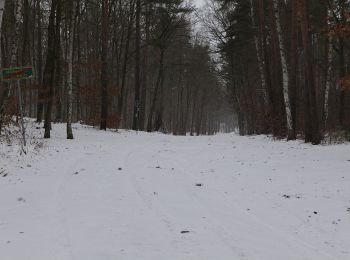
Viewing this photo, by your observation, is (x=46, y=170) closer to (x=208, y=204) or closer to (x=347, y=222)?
(x=208, y=204)

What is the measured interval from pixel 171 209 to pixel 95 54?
2604 cm

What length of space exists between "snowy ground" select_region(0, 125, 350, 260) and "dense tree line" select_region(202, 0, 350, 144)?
481 centimetres

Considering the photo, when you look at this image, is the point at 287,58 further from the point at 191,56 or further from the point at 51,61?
the point at 51,61

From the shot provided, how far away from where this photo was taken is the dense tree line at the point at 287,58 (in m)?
17.2

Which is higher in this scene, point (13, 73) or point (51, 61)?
point (51, 61)

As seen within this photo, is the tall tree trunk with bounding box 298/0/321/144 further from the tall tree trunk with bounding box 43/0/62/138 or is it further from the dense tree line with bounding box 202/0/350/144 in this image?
the tall tree trunk with bounding box 43/0/62/138

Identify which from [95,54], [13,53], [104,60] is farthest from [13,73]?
[95,54]

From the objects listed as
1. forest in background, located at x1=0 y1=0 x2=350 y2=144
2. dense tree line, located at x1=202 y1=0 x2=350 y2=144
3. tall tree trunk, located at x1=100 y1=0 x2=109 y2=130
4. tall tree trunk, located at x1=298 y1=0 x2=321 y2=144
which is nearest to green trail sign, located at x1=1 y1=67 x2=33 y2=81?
forest in background, located at x1=0 y1=0 x2=350 y2=144

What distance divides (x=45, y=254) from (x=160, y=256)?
1.23 metres

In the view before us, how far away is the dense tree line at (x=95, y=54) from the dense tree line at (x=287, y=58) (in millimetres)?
4234

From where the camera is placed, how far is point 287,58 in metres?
27.8

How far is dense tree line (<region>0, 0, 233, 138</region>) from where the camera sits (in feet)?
58.2

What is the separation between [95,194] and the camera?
7.46 metres

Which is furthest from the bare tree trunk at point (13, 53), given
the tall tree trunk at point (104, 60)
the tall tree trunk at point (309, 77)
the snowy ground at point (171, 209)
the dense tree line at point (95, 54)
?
the tall tree trunk at point (309, 77)
